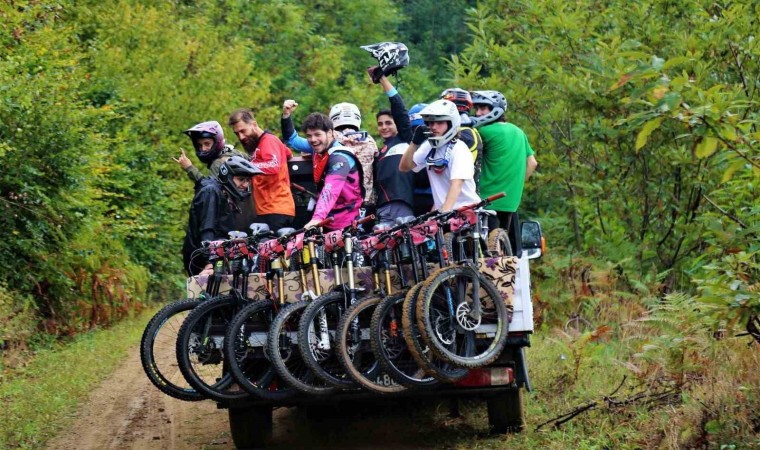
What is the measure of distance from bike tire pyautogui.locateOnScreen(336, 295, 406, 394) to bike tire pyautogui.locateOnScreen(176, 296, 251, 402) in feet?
2.90

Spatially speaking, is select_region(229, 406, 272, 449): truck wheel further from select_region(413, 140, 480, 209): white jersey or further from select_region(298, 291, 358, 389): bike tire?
select_region(413, 140, 480, 209): white jersey

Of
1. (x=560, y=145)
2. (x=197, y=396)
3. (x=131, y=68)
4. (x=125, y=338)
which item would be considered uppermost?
(x=131, y=68)

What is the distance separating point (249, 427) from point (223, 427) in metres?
1.34

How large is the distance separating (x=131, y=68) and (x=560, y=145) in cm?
1272

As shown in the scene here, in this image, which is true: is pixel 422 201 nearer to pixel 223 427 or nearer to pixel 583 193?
pixel 223 427

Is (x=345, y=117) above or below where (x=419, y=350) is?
above

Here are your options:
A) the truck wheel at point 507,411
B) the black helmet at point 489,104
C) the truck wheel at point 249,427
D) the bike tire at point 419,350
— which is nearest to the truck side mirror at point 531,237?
the black helmet at point 489,104

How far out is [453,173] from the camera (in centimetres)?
874

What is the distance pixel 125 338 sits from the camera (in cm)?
1655

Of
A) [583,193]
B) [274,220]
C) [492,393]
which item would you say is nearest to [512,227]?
Result: [274,220]

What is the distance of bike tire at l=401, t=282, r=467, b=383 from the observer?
7621mm

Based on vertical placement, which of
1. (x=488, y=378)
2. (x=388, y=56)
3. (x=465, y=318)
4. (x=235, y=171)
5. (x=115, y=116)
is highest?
(x=388, y=56)

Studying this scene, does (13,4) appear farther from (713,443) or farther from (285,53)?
(285,53)

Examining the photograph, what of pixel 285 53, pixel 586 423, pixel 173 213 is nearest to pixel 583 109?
pixel 586 423
